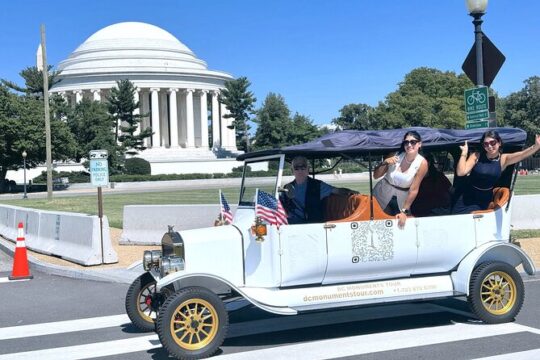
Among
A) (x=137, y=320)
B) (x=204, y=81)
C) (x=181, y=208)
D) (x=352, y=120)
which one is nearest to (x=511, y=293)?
(x=137, y=320)

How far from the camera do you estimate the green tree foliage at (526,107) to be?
9431 centimetres

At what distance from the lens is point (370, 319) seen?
7.72 m

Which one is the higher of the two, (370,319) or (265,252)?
(265,252)

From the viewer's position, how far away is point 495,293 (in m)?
7.31

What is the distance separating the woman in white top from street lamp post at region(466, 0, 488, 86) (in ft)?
17.9

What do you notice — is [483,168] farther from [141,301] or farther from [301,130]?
[301,130]

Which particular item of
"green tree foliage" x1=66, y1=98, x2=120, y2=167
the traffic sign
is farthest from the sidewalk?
"green tree foliage" x1=66, y1=98, x2=120, y2=167

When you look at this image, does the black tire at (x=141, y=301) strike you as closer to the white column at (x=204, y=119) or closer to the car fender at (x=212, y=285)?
the car fender at (x=212, y=285)

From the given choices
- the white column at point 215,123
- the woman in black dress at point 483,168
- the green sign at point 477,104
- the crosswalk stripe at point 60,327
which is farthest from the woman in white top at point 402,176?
the white column at point 215,123

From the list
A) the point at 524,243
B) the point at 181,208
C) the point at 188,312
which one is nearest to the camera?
the point at 188,312

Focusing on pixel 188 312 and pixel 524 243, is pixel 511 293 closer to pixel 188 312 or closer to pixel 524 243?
pixel 188 312

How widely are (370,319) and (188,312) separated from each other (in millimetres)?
2548

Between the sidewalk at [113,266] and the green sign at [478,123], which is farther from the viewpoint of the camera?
the green sign at [478,123]

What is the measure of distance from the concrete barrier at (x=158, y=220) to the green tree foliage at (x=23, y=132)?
43.7 m
